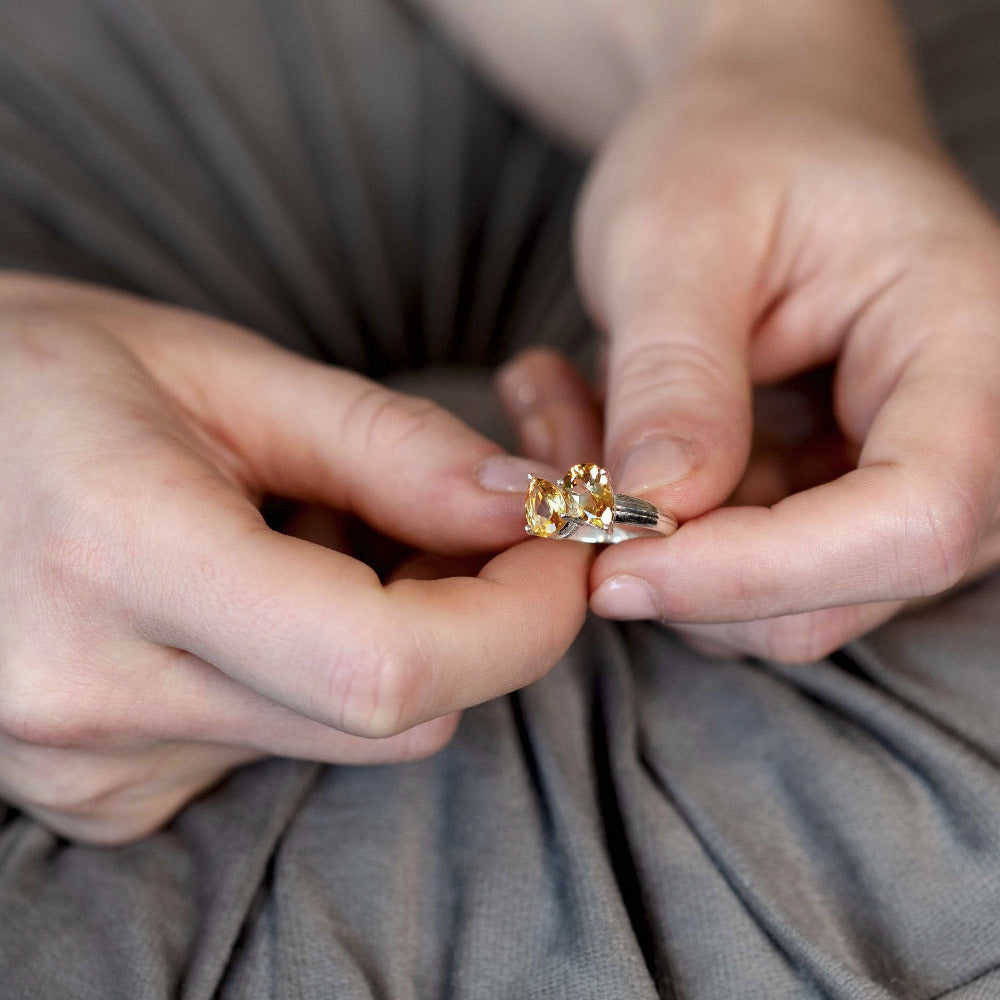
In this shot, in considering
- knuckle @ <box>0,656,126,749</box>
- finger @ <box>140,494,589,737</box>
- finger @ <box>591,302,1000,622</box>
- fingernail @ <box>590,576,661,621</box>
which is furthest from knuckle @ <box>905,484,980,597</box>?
knuckle @ <box>0,656,126,749</box>

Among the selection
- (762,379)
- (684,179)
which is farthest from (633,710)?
(684,179)

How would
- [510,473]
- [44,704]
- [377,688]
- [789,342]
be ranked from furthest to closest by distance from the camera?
[789,342] < [510,473] < [44,704] < [377,688]

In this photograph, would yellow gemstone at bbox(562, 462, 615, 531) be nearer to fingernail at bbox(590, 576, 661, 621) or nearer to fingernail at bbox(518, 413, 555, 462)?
fingernail at bbox(590, 576, 661, 621)

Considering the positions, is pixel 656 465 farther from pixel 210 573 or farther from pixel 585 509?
pixel 210 573

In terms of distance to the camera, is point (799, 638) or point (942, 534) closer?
point (942, 534)

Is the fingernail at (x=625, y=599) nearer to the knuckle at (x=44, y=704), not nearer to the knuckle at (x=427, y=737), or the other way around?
the knuckle at (x=427, y=737)

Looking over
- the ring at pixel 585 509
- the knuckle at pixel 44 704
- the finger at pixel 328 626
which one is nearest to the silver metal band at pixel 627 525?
the ring at pixel 585 509

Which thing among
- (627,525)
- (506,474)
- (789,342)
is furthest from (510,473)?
(789,342)
